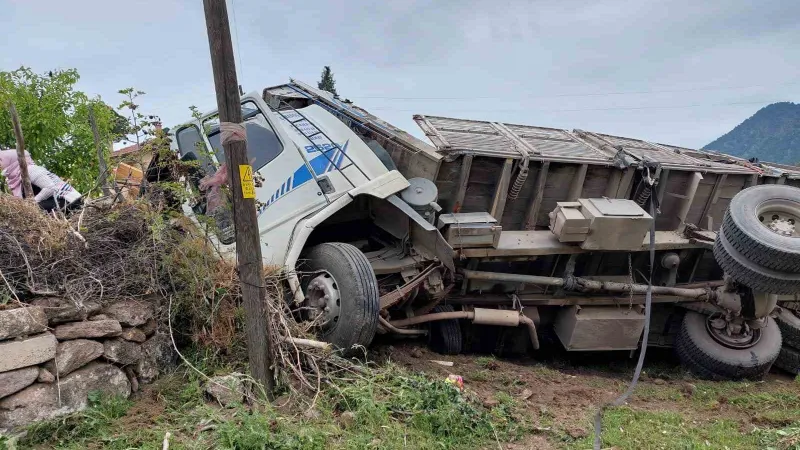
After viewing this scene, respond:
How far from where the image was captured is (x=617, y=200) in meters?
5.41

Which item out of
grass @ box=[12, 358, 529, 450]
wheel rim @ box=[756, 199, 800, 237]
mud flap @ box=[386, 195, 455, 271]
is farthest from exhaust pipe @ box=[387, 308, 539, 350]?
wheel rim @ box=[756, 199, 800, 237]

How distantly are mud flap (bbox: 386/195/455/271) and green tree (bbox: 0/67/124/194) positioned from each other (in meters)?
4.15

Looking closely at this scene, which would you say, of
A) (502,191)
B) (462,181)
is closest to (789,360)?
(502,191)

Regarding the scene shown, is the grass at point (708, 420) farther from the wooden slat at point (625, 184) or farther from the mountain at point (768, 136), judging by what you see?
the mountain at point (768, 136)

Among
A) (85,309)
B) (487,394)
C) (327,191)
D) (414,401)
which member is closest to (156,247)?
(85,309)

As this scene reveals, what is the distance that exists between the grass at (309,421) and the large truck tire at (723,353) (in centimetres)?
289

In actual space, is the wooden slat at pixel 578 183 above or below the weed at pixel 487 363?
above

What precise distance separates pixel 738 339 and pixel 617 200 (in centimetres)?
196

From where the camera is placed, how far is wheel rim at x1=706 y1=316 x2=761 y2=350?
18.4ft

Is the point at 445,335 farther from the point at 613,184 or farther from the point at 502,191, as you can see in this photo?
the point at 613,184

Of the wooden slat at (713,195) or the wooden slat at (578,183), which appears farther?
the wooden slat at (713,195)

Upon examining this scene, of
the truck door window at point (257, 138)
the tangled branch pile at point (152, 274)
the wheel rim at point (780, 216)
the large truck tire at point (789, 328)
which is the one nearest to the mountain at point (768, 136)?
the large truck tire at point (789, 328)

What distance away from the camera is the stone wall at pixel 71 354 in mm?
3148

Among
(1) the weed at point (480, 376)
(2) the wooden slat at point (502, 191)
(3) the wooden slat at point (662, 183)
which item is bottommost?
(1) the weed at point (480, 376)
